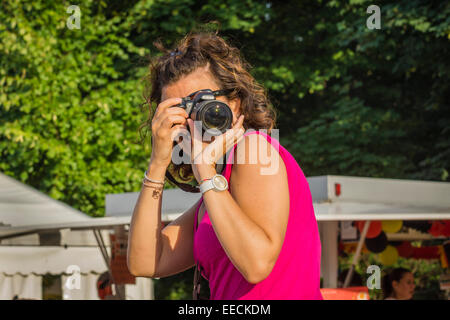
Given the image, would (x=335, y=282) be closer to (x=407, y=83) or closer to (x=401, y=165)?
(x=401, y=165)

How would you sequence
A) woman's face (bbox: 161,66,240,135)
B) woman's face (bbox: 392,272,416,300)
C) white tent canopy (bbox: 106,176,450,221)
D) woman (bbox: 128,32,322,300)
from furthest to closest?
woman's face (bbox: 392,272,416,300)
white tent canopy (bbox: 106,176,450,221)
woman's face (bbox: 161,66,240,135)
woman (bbox: 128,32,322,300)

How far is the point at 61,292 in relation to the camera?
757 cm

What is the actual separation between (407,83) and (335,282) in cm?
796

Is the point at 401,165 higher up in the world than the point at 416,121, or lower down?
lower down

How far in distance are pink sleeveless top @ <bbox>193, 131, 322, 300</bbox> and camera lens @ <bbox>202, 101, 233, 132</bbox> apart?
0.19ft

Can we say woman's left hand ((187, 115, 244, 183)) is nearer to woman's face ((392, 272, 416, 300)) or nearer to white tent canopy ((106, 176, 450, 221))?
white tent canopy ((106, 176, 450, 221))

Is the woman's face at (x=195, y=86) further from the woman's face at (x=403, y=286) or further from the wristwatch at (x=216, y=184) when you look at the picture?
the woman's face at (x=403, y=286)

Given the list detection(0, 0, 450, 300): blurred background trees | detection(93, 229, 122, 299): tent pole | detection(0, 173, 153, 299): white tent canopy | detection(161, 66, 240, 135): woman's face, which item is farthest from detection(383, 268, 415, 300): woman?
detection(161, 66, 240, 135): woman's face

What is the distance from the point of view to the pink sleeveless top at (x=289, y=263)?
4.28 feet

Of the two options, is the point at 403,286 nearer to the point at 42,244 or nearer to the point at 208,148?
the point at 42,244

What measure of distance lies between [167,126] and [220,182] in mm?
214

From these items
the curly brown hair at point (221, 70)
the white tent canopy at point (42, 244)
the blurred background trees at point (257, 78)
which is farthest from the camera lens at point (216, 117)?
the blurred background trees at point (257, 78)

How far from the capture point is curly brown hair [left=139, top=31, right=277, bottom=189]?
60.1 inches
